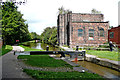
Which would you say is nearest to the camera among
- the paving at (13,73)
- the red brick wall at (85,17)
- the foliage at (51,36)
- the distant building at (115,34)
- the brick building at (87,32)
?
the paving at (13,73)

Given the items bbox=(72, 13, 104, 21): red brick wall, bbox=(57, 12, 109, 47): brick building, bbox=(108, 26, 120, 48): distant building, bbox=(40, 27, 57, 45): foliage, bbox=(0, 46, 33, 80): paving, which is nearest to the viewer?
bbox=(0, 46, 33, 80): paving

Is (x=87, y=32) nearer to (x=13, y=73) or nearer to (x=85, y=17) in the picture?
(x=85, y=17)

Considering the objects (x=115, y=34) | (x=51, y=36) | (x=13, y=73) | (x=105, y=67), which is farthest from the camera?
(x=51, y=36)

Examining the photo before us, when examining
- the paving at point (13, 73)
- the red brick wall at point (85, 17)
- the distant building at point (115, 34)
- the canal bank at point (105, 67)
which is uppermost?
the red brick wall at point (85, 17)

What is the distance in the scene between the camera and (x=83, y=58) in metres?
17.3

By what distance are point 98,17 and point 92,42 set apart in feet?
32.0

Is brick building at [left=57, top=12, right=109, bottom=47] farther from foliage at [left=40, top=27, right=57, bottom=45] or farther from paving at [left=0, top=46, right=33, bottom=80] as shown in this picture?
paving at [left=0, top=46, right=33, bottom=80]

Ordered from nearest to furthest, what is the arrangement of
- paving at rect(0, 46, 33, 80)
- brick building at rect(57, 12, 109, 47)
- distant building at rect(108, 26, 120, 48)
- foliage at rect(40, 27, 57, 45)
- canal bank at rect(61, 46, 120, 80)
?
paving at rect(0, 46, 33, 80) → canal bank at rect(61, 46, 120, 80) → distant building at rect(108, 26, 120, 48) → brick building at rect(57, 12, 109, 47) → foliage at rect(40, 27, 57, 45)

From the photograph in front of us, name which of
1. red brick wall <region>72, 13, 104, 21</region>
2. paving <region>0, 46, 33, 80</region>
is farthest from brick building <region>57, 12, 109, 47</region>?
paving <region>0, 46, 33, 80</region>

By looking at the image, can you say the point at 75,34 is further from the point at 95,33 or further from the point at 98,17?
the point at 98,17

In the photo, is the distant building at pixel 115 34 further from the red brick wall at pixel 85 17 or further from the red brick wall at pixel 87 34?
the red brick wall at pixel 85 17

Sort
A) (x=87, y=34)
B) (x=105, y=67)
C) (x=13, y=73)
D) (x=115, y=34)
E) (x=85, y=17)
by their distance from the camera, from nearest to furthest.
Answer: (x=13, y=73)
(x=105, y=67)
(x=115, y=34)
(x=87, y=34)
(x=85, y=17)

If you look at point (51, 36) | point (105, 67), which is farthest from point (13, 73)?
point (51, 36)

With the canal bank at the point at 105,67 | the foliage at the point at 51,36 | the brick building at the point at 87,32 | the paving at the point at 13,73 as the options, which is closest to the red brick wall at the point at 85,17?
the brick building at the point at 87,32
